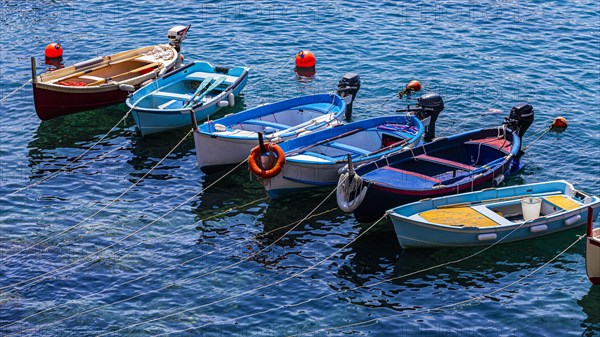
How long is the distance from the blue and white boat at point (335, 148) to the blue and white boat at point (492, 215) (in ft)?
9.62

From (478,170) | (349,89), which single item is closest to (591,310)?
(478,170)

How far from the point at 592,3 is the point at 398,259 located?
2738 centimetres

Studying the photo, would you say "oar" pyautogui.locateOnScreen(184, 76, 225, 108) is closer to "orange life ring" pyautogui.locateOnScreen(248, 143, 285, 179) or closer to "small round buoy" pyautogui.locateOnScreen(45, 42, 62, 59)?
"orange life ring" pyautogui.locateOnScreen(248, 143, 285, 179)

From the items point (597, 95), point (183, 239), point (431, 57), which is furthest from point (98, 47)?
point (597, 95)

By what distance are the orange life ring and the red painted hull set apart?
9869mm

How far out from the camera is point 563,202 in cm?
2841

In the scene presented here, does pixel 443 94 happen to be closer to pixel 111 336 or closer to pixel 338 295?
pixel 338 295

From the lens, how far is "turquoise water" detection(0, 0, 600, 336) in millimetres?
24906

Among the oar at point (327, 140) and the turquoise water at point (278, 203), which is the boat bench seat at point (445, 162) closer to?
the turquoise water at point (278, 203)

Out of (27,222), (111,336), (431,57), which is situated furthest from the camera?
(431,57)

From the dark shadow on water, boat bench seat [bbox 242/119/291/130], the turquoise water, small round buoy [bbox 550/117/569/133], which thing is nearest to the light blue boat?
the turquoise water

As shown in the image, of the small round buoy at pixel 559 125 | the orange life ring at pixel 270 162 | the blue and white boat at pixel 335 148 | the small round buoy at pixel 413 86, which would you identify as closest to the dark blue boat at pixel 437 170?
the blue and white boat at pixel 335 148

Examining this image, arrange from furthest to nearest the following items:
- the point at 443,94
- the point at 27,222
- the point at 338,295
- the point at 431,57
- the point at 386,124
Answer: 1. the point at 431,57
2. the point at 443,94
3. the point at 386,124
4. the point at 27,222
5. the point at 338,295

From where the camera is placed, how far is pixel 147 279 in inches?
1042
